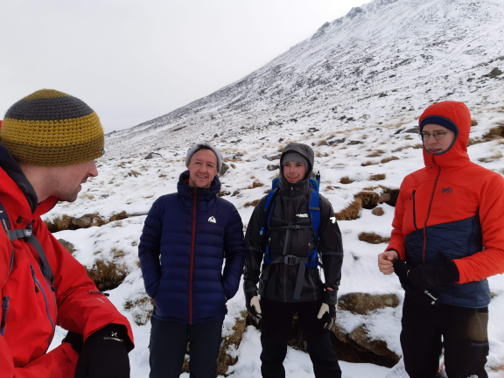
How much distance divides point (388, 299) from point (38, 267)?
11.9 ft

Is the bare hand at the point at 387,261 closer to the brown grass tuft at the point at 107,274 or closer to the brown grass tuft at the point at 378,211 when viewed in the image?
the brown grass tuft at the point at 378,211

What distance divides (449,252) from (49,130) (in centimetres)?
274

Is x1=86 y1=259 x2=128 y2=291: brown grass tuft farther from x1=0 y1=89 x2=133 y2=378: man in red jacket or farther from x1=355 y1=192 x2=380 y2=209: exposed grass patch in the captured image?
x1=355 y1=192 x2=380 y2=209: exposed grass patch

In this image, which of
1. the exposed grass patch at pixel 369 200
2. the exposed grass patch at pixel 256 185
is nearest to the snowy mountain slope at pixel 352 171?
the exposed grass patch at pixel 256 185

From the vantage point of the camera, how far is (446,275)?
1.84 meters

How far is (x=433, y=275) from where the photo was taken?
→ 1884 mm

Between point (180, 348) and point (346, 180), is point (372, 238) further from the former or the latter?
point (180, 348)

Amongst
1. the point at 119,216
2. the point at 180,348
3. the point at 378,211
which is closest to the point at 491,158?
the point at 378,211

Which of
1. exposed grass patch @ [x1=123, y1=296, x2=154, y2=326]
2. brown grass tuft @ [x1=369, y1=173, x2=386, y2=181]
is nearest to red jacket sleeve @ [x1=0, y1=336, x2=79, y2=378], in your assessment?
exposed grass patch @ [x1=123, y1=296, x2=154, y2=326]

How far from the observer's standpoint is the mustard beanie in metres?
1.17

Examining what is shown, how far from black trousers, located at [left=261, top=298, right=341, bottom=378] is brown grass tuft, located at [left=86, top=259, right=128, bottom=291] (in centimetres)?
294

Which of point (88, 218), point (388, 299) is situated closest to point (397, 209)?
point (388, 299)

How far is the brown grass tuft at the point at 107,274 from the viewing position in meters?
4.23

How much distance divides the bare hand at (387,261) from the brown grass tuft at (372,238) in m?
2.17
